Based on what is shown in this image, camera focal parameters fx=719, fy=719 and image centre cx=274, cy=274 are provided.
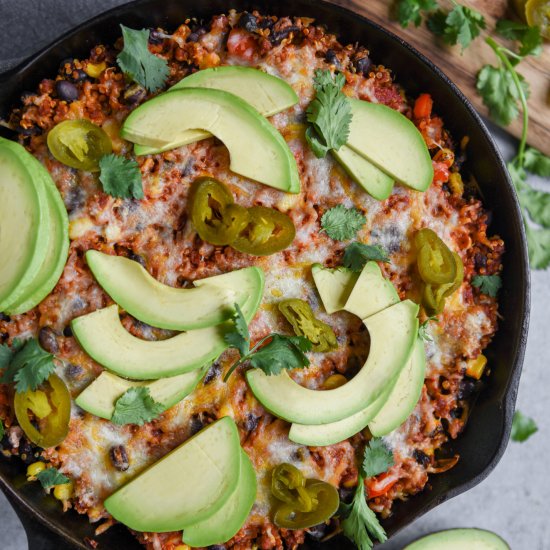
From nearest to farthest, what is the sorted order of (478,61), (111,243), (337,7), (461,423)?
(111,243), (337,7), (461,423), (478,61)

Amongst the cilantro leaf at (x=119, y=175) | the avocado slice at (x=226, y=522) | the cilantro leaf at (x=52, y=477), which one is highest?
the cilantro leaf at (x=119, y=175)

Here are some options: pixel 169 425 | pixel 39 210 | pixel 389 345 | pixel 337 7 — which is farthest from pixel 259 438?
pixel 337 7

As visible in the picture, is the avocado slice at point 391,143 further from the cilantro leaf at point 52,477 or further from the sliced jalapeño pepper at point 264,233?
the cilantro leaf at point 52,477

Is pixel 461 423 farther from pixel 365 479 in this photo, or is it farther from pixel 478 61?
pixel 478 61

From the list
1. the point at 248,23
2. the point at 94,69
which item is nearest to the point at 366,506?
the point at 248,23

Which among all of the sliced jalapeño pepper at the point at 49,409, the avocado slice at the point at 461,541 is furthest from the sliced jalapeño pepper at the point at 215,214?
the avocado slice at the point at 461,541
